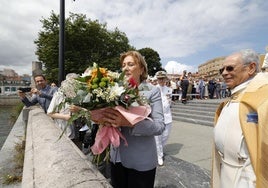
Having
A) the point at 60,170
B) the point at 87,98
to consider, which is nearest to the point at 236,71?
the point at 87,98

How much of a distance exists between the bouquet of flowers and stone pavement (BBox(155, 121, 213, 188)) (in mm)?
2311

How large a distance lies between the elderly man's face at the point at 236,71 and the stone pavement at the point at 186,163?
2.10 m

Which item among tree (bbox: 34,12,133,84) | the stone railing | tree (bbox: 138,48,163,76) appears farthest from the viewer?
tree (bbox: 138,48,163,76)

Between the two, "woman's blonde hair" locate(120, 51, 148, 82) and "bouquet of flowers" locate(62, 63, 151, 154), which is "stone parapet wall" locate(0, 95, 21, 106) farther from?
"bouquet of flowers" locate(62, 63, 151, 154)

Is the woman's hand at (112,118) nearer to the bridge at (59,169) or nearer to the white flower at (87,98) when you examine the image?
the white flower at (87,98)

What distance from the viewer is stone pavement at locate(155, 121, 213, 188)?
13.1 feet

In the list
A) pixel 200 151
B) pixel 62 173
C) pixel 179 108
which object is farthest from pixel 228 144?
pixel 179 108

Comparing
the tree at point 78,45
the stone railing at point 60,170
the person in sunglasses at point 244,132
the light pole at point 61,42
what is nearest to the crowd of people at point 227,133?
the person in sunglasses at point 244,132

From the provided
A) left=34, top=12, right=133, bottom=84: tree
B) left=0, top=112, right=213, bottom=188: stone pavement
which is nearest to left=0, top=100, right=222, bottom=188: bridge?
left=0, top=112, right=213, bottom=188: stone pavement

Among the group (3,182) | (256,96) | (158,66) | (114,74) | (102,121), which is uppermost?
(158,66)

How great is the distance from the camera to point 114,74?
1.90 metres

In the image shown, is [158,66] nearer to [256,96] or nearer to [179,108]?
[179,108]

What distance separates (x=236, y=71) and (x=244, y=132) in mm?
791

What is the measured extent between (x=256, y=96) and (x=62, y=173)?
4.89 feet
